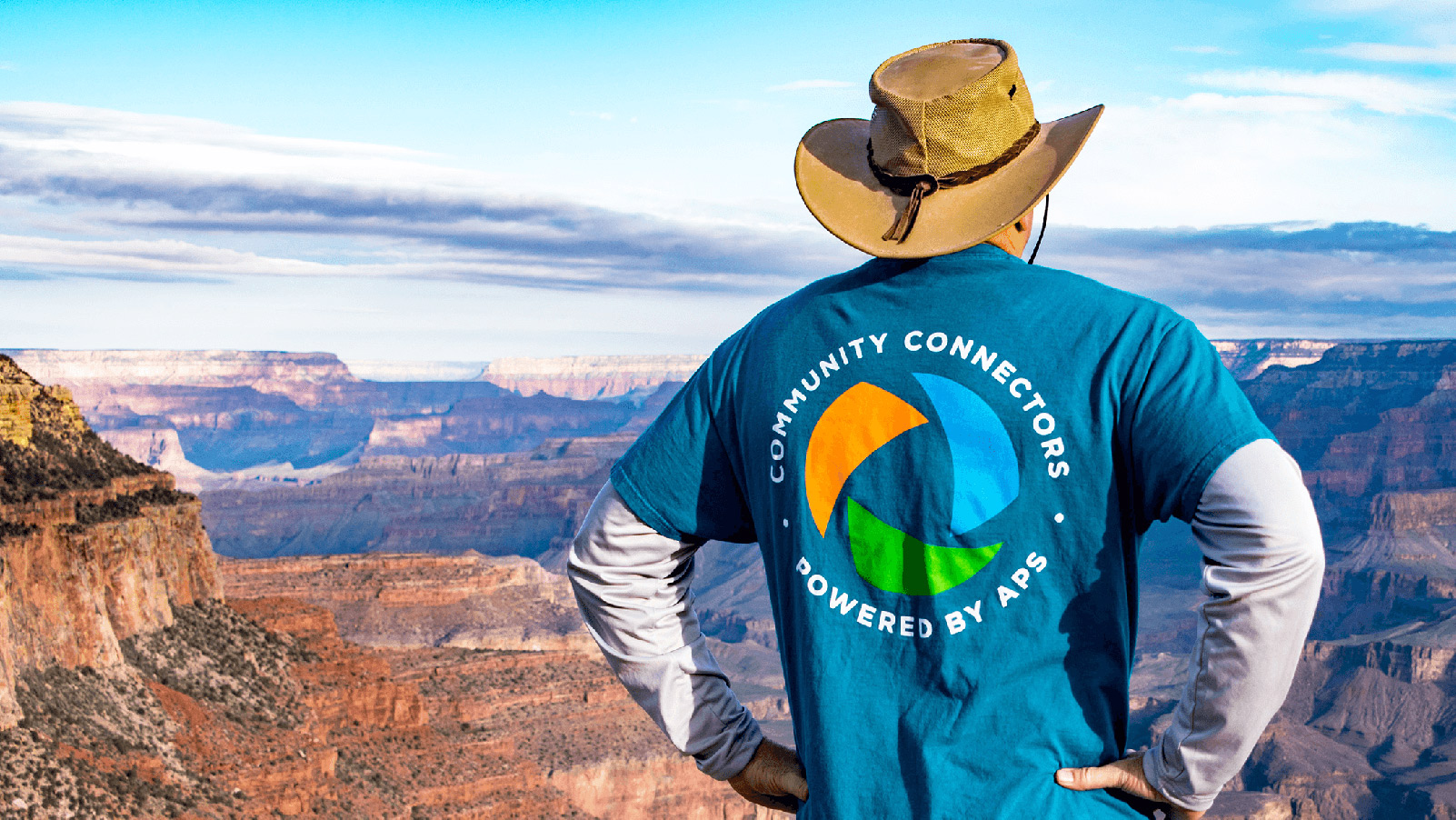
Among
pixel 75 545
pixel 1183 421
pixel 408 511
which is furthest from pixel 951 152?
pixel 408 511

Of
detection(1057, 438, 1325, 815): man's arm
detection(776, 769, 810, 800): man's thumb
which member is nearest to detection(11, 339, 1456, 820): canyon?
detection(776, 769, 810, 800): man's thumb

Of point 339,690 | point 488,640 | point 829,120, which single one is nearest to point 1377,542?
point 488,640

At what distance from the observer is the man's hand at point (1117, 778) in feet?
8.54

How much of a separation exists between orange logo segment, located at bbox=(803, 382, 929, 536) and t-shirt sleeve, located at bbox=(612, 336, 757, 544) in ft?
1.01

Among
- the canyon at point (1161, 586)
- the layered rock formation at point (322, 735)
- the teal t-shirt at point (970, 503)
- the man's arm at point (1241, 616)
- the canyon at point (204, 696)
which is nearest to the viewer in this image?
the man's arm at point (1241, 616)

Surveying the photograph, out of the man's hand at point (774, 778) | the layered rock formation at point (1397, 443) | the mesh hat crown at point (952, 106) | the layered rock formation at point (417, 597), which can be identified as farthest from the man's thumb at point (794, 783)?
the layered rock formation at point (1397, 443)

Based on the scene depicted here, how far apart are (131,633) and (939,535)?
32070mm

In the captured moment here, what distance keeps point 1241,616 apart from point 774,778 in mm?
1168

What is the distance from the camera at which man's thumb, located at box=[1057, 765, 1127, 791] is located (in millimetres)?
2611

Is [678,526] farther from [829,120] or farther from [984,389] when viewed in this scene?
[829,120]

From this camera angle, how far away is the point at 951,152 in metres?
2.71

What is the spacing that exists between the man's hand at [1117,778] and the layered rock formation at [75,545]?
22.2 metres

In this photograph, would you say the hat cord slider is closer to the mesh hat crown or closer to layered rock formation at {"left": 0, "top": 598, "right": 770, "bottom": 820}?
the mesh hat crown

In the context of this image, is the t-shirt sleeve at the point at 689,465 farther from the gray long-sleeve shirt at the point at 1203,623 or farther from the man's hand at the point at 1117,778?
the man's hand at the point at 1117,778
